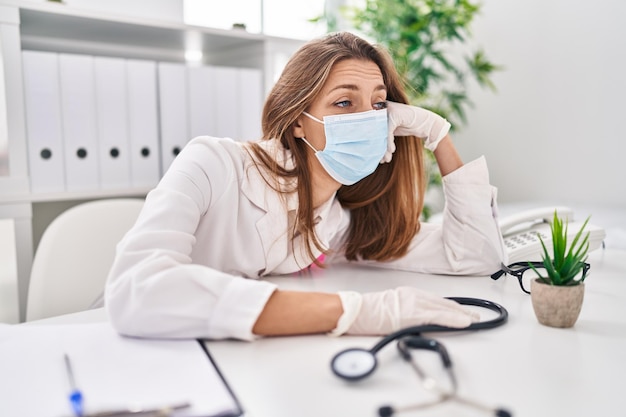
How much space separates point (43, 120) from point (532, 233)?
143 cm

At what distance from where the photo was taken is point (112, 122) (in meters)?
1.67

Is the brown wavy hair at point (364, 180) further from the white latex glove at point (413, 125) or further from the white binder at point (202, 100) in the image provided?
the white binder at point (202, 100)

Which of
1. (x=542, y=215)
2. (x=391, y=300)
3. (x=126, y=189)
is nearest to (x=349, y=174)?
(x=391, y=300)

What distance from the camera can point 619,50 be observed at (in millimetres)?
1825

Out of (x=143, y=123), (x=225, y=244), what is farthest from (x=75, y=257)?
(x=143, y=123)

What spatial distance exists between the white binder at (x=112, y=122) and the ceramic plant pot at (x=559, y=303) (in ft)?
4.46

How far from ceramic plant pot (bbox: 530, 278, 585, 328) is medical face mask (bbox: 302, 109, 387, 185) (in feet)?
1.60

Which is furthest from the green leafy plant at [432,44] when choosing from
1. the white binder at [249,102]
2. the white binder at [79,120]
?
the white binder at [79,120]

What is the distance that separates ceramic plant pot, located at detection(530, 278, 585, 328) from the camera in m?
0.77

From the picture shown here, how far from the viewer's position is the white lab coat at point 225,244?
0.72 metres

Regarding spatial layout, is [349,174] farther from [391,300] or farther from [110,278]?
[110,278]

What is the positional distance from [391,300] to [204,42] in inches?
60.3

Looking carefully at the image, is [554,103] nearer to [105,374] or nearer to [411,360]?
[411,360]

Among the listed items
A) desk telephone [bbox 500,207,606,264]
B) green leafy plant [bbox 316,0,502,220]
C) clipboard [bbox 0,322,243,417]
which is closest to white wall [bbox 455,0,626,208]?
green leafy plant [bbox 316,0,502,220]
